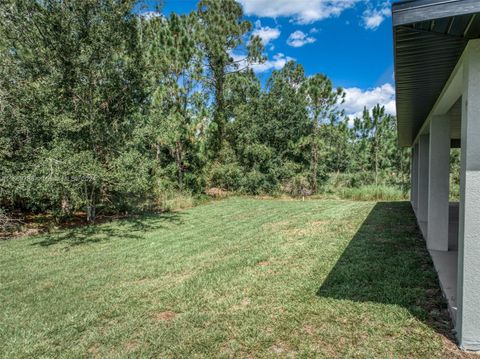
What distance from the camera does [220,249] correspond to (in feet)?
19.6

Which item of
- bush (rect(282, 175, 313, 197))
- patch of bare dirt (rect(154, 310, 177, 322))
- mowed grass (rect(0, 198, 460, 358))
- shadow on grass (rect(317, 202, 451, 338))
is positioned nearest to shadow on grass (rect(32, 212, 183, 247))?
mowed grass (rect(0, 198, 460, 358))

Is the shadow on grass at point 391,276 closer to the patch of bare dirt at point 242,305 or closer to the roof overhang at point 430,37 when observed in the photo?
the patch of bare dirt at point 242,305

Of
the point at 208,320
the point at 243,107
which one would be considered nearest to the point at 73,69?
the point at 208,320

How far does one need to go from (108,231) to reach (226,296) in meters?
5.44

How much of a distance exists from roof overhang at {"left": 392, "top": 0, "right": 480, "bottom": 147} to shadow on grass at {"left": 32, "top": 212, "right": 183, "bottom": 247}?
6409mm

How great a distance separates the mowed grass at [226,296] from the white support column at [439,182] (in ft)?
1.21

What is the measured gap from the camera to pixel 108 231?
814 centimetres

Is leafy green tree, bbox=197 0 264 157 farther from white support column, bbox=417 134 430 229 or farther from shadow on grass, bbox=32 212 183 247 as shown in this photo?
white support column, bbox=417 134 430 229

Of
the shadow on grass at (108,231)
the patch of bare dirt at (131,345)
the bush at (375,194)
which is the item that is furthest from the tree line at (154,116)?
the patch of bare dirt at (131,345)

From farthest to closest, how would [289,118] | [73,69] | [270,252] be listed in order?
[289,118], [73,69], [270,252]

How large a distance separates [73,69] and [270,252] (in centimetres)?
653

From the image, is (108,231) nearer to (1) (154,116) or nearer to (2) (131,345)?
(1) (154,116)

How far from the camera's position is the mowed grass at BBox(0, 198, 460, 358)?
8.91 feet

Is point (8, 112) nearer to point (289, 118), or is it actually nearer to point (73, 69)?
point (73, 69)
